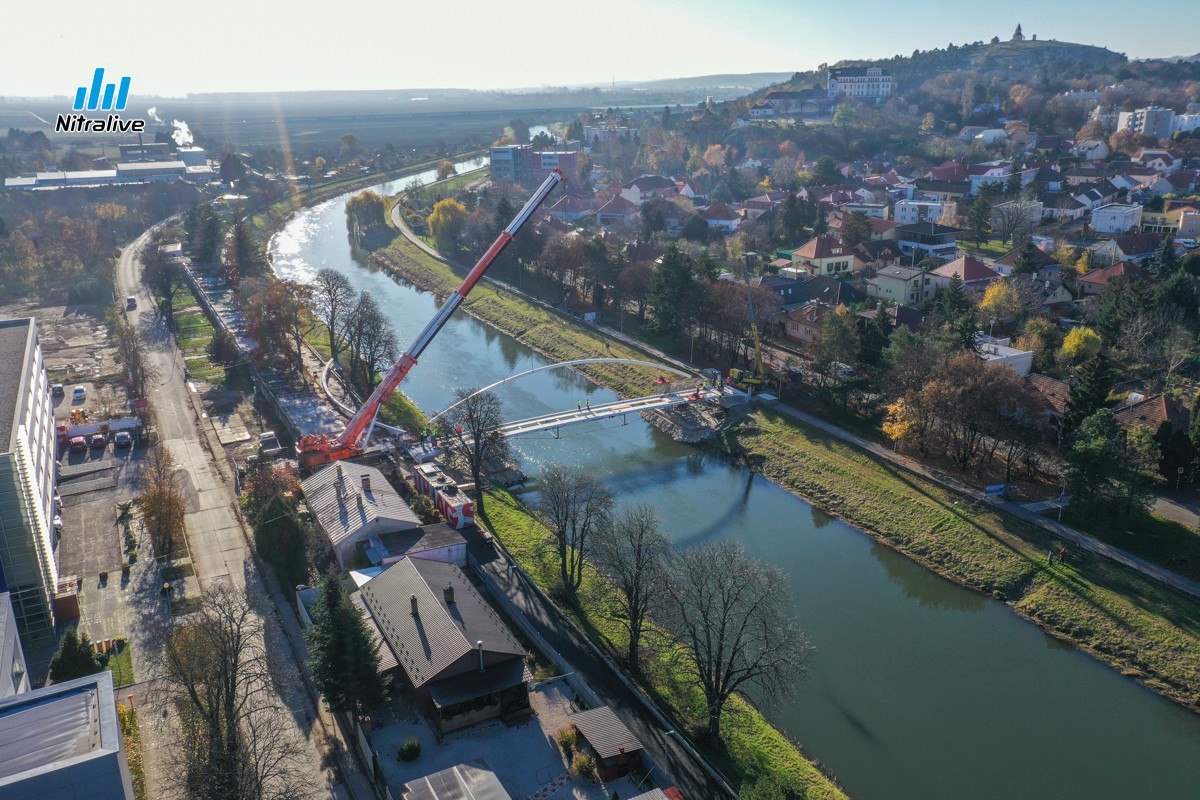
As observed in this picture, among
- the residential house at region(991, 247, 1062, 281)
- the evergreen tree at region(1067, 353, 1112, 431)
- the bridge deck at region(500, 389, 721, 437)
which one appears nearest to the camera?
the evergreen tree at region(1067, 353, 1112, 431)

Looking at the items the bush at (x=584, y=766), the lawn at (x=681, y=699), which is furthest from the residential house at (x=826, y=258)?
the bush at (x=584, y=766)

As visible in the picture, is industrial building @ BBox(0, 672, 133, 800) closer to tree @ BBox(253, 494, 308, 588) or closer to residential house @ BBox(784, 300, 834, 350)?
tree @ BBox(253, 494, 308, 588)

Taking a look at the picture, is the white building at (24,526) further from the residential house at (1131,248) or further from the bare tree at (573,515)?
the residential house at (1131,248)

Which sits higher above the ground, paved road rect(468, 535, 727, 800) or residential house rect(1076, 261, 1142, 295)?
residential house rect(1076, 261, 1142, 295)

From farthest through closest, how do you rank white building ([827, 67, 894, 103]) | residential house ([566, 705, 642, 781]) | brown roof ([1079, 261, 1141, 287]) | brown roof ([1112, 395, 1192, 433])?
white building ([827, 67, 894, 103]) → brown roof ([1079, 261, 1141, 287]) → brown roof ([1112, 395, 1192, 433]) → residential house ([566, 705, 642, 781])

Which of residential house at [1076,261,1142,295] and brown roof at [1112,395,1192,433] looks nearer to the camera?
brown roof at [1112,395,1192,433]

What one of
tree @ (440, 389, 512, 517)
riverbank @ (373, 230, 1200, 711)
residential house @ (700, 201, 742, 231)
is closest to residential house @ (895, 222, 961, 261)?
residential house @ (700, 201, 742, 231)

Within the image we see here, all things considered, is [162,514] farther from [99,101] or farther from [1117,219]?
[1117,219]
